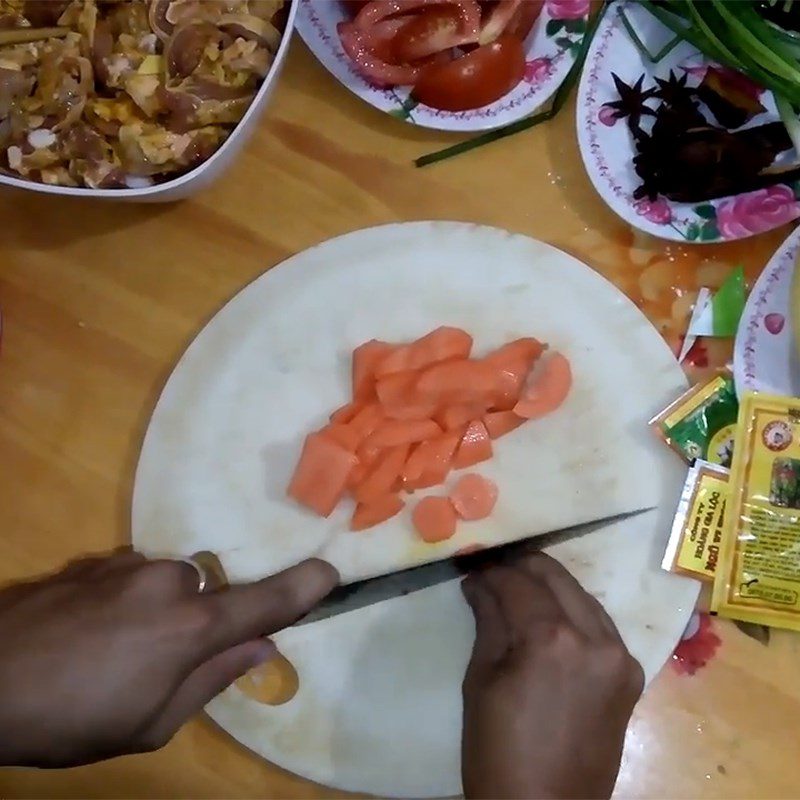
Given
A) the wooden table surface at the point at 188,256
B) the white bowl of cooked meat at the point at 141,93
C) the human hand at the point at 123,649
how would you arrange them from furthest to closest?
the wooden table surface at the point at 188,256
the white bowl of cooked meat at the point at 141,93
the human hand at the point at 123,649

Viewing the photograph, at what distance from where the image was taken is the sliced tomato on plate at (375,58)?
3.43 ft

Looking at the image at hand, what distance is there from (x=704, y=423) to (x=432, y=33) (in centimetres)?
50

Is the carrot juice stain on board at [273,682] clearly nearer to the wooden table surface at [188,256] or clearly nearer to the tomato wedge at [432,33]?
the wooden table surface at [188,256]

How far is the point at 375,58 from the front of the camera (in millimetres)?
1051

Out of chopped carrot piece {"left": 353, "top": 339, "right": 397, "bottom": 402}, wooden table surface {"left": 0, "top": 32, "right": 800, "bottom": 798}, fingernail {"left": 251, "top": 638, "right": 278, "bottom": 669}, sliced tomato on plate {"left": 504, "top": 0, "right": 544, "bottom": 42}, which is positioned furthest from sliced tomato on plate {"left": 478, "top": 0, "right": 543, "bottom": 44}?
fingernail {"left": 251, "top": 638, "right": 278, "bottom": 669}

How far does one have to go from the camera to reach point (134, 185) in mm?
987

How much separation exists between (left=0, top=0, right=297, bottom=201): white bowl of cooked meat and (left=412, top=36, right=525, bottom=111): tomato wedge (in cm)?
16

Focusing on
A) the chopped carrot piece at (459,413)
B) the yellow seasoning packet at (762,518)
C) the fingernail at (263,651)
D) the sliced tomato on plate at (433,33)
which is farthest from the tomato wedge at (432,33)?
the fingernail at (263,651)

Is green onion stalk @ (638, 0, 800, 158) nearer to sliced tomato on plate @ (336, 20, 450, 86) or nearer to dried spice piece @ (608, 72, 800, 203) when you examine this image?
dried spice piece @ (608, 72, 800, 203)

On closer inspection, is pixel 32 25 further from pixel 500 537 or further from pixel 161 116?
pixel 500 537

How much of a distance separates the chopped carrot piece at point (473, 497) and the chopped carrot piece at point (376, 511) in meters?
0.06

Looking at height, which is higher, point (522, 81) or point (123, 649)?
point (522, 81)

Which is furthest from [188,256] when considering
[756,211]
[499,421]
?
[756,211]

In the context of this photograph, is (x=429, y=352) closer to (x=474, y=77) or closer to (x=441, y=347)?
(x=441, y=347)
